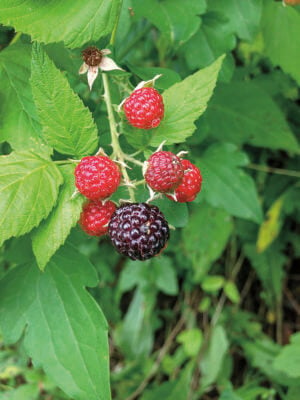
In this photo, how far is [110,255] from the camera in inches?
119

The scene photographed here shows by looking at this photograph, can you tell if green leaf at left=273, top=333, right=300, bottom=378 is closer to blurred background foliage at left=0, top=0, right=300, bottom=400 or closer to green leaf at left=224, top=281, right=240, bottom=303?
blurred background foliage at left=0, top=0, right=300, bottom=400

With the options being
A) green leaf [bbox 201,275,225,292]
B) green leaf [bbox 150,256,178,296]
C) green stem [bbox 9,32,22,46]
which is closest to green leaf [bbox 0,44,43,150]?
green stem [bbox 9,32,22,46]

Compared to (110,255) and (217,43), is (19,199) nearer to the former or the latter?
(217,43)

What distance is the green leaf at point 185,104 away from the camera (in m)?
1.26

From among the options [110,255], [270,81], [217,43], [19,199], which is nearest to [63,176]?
[19,199]

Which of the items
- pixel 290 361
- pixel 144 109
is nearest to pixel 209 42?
pixel 144 109

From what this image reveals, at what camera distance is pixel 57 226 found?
117 centimetres

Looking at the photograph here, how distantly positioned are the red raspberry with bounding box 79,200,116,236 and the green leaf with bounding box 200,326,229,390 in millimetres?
1701

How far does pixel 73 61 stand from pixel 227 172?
3.14 ft

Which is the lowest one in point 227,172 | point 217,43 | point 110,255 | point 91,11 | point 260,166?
point 110,255

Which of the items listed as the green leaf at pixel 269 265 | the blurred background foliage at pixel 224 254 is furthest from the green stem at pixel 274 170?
the green leaf at pixel 269 265

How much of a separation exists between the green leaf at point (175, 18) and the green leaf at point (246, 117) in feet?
2.53

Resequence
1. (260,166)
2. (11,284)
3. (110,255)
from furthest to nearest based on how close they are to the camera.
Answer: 1. (110,255)
2. (260,166)
3. (11,284)

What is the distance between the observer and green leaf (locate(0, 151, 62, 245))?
3.68ft
